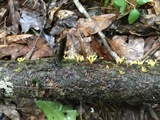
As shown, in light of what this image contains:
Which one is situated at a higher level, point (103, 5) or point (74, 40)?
point (103, 5)

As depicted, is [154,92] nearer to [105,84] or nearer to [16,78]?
[105,84]

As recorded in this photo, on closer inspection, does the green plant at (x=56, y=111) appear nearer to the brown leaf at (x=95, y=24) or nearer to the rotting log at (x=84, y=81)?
the rotting log at (x=84, y=81)

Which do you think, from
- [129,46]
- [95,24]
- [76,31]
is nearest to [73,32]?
[76,31]

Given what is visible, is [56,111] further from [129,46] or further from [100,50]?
[129,46]

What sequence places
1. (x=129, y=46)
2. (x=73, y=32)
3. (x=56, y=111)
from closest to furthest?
(x=56, y=111)
(x=129, y=46)
(x=73, y=32)

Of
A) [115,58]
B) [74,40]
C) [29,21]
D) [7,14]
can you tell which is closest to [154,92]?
[115,58]

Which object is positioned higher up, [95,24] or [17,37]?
[95,24]

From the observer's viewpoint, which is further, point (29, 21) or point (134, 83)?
point (29, 21)

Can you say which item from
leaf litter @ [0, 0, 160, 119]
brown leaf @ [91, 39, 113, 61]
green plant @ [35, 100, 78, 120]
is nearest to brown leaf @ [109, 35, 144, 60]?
leaf litter @ [0, 0, 160, 119]

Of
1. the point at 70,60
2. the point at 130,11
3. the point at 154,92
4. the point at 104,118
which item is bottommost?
the point at 104,118
